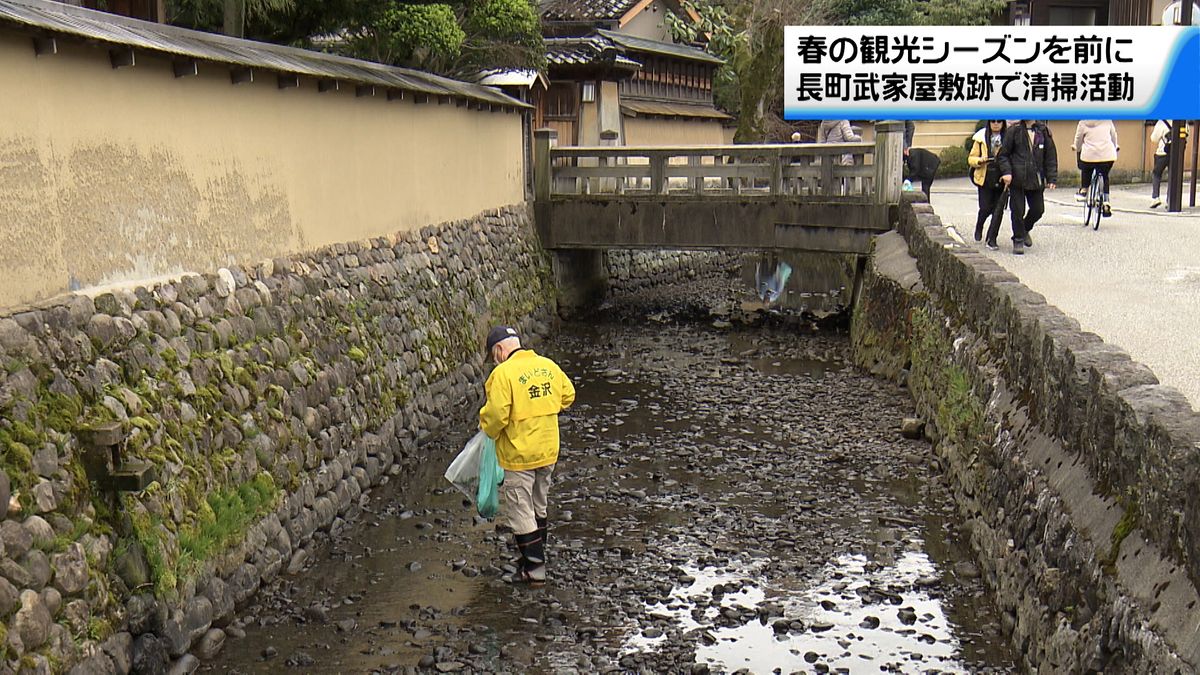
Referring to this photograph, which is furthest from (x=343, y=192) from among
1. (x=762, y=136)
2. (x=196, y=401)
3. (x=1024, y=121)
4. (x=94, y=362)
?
(x=762, y=136)

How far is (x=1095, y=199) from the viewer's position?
18.7 metres

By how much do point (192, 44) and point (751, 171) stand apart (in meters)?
13.7

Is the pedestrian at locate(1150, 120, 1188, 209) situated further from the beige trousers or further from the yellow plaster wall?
the beige trousers

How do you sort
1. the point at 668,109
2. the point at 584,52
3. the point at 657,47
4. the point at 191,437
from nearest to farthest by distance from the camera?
1. the point at 191,437
2. the point at 584,52
3. the point at 657,47
4. the point at 668,109

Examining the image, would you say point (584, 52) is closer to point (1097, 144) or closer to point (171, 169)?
point (1097, 144)

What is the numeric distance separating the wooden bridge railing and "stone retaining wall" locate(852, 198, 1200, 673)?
7.32 meters

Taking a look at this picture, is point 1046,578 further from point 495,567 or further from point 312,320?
point 312,320

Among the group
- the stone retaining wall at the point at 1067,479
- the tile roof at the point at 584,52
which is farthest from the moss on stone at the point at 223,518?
the tile roof at the point at 584,52

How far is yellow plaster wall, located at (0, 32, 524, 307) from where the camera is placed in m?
7.63

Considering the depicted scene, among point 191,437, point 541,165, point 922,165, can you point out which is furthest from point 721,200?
point 191,437

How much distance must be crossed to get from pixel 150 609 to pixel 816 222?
16151 millimetres

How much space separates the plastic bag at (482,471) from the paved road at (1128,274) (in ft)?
16.7

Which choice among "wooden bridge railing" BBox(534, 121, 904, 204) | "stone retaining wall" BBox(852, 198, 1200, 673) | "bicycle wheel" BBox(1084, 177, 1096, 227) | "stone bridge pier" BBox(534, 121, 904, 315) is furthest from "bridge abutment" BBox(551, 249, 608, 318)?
"stone retaining wall" BBox(852, 198, 1200, 673)

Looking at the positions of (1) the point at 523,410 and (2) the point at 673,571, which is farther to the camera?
(2) the point at 673,571
